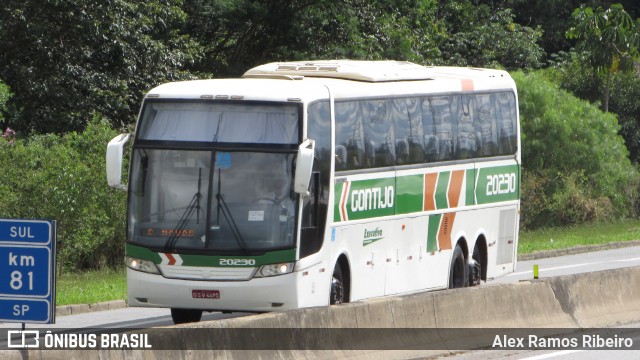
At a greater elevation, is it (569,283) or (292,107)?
(292,107)

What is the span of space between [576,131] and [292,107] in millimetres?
26361

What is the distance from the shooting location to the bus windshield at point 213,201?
53.1ft

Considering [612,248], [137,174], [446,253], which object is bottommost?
[612,248]

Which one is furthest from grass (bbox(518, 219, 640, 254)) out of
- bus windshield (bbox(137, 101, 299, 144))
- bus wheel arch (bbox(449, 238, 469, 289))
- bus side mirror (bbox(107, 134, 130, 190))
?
bus side mirror (bbox(107, 134, 130, 190))

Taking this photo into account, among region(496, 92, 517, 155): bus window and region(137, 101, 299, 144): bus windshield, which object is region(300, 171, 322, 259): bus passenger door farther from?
region(496, 92, 517, 155): bus window

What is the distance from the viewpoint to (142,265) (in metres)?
16.5

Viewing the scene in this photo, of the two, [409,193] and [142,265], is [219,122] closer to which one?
[142,265]

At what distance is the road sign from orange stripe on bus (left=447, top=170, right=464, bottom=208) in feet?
36.1

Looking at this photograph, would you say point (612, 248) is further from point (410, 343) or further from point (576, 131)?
point (410, 343)

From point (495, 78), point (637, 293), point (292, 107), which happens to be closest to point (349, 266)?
point (292, 107)

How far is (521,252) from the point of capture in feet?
105

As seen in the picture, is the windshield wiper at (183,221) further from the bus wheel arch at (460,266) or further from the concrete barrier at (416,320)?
the bus wheel arch at (460,266)

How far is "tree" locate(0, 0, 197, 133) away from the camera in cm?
3186

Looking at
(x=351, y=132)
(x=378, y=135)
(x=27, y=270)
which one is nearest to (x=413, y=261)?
(x=378, y=135)
